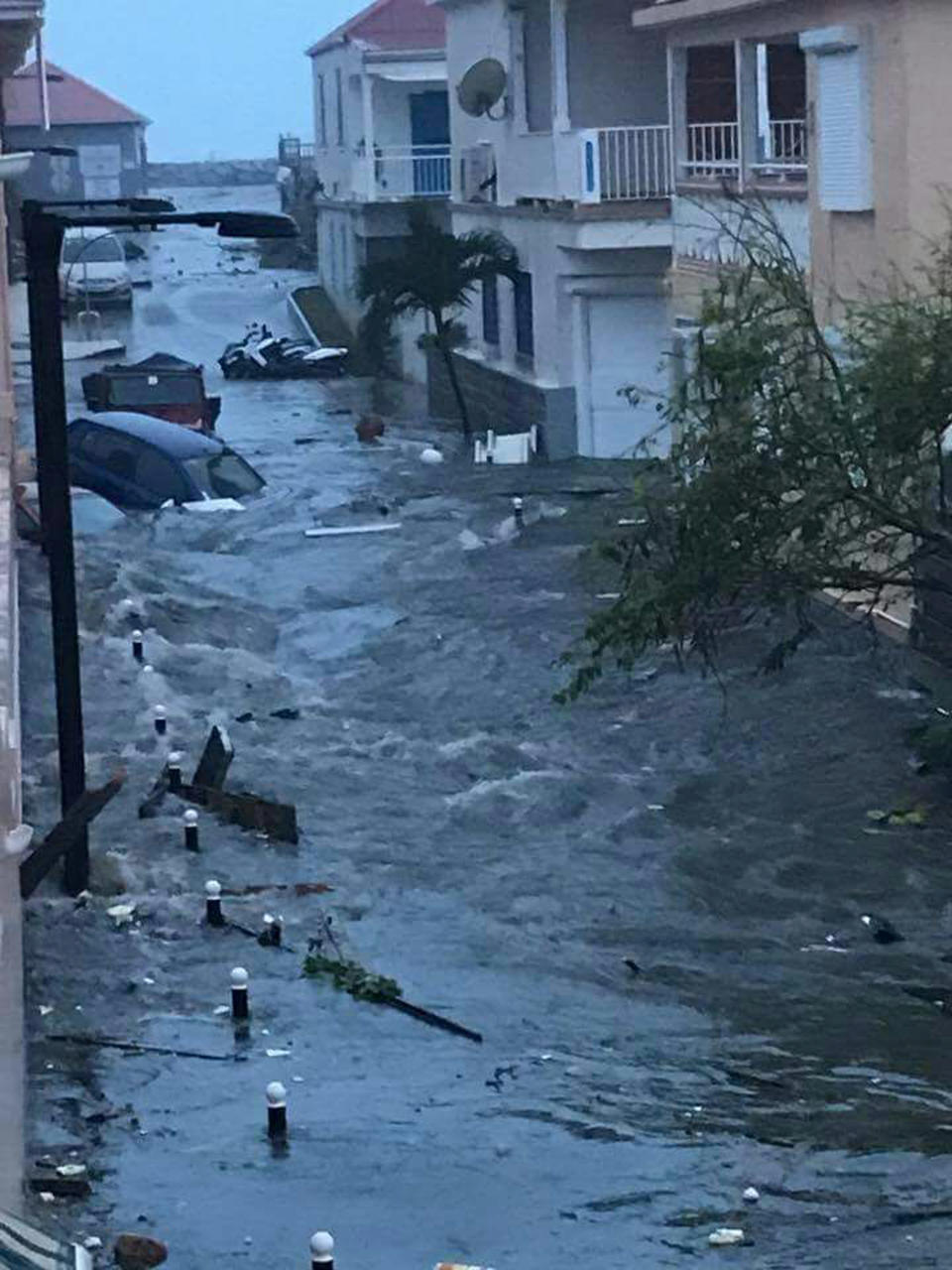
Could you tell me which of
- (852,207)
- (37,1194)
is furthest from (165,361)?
(37,1194)

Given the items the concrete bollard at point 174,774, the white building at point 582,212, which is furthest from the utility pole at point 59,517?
the white building at point 582,212

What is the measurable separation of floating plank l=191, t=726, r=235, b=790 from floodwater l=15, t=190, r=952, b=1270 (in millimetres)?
336

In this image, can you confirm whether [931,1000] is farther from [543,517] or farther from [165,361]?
[165,361]

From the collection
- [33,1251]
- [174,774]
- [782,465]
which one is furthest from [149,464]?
[33,1251]

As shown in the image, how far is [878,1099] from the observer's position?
A: 10477 mm

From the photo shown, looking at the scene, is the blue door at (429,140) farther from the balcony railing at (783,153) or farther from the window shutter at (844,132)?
the window shutter at (844,132)

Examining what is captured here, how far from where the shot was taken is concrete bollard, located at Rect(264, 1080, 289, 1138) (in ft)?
31.9

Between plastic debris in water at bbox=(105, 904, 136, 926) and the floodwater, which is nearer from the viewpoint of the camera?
the floodwater

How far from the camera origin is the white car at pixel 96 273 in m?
55.6

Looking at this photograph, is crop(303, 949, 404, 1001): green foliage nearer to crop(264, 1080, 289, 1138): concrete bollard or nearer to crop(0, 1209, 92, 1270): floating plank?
crop(264, 1080, 289, 1138): concrete bollard

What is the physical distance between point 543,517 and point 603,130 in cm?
476

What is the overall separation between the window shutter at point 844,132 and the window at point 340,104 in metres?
30.6

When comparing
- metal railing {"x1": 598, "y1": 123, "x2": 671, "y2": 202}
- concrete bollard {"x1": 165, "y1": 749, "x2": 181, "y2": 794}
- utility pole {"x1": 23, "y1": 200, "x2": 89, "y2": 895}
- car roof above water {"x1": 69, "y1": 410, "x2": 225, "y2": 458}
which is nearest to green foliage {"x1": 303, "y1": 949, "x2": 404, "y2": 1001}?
utility pole {"x1": 23, "y1": 200, "x2": 89, "y2": 895}

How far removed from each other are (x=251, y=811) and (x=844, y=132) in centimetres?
790
